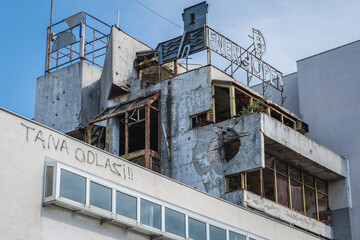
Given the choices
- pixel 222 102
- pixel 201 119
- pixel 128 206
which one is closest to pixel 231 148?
pixel 201 119

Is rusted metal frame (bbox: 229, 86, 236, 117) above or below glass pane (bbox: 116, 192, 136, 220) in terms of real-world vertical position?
above

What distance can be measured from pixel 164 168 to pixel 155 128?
113 inches

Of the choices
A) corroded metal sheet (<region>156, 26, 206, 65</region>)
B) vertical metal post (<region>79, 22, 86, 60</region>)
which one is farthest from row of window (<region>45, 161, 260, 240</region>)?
vertical metal post (<region>79, 22, 86, 60</region>)

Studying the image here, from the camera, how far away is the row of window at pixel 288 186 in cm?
3155

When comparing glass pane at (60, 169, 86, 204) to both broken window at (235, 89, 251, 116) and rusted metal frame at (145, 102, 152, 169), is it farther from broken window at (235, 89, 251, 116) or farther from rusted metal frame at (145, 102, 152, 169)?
broken window at (235, 89, 251, 116)

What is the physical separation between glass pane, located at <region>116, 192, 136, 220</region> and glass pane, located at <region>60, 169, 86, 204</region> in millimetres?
1330

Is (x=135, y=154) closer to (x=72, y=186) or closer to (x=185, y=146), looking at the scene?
(x=185, y=146)

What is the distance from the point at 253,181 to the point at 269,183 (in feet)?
4.76

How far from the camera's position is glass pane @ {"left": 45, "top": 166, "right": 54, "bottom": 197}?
61.8ft

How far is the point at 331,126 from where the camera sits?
3794 cm

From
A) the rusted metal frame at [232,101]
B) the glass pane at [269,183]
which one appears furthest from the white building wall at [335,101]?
the rusted metal frame at [232,101]

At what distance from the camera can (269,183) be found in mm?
34250

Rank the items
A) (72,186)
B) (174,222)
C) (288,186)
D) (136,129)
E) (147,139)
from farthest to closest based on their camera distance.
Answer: (136,129) → (288,186) → (147,139) → (174,222) → (72,186)

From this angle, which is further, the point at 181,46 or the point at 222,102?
the point at 181,46
